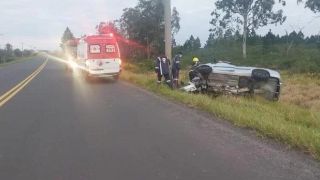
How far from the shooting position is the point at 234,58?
66062 mm

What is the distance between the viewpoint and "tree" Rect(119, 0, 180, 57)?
48438mm

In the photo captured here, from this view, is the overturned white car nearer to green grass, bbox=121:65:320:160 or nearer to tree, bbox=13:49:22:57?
green grass, bbox=121:65:320:160

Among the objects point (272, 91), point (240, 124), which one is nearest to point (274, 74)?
point (272, 91)

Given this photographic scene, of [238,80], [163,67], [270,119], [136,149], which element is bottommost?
[136,149]

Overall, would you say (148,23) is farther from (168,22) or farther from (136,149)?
(136,149)

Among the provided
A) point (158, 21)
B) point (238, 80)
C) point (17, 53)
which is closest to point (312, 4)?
point (158, 21)

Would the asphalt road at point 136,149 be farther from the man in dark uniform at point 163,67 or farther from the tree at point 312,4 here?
the tree at point 312,4

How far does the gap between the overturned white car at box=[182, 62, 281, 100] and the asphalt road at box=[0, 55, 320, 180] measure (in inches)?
169

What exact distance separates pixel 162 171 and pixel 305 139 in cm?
280

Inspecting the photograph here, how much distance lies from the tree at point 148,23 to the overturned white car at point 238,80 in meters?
30.6

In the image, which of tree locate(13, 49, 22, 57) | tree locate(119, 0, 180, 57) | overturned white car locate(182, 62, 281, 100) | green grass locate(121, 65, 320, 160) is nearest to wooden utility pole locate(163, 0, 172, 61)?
green grass locate(121, 65, 320, 160)

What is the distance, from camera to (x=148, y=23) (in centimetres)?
4884

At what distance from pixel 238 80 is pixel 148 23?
107ft

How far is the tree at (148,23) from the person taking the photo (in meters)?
48.4
